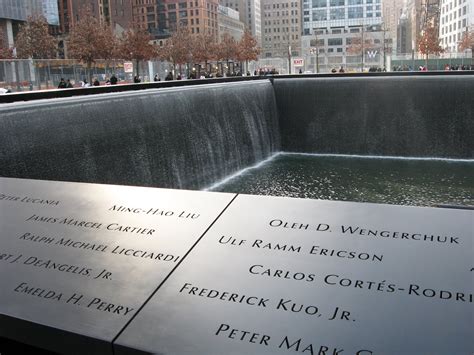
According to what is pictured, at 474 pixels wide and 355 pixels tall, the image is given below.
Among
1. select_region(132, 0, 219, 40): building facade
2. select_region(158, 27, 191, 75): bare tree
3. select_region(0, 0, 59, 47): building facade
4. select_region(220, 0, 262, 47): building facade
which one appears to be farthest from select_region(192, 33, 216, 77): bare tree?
select_region(220, 0, 262, 47): building facade

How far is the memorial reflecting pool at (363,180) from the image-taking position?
30.8 ft

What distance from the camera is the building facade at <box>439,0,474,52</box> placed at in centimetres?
6394

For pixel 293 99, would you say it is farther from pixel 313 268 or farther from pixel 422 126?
pixel 313 268

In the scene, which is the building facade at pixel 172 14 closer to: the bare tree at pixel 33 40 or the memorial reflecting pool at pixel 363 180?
the bare tree at pixel 33 40

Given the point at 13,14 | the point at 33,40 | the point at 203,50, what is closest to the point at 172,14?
the point at 13,14

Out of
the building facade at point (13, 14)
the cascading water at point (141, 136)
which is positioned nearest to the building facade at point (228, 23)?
the building facade at point (13, 14)

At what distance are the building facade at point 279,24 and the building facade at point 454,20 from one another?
40098 mm

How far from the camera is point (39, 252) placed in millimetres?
2070

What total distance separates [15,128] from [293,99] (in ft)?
31.6

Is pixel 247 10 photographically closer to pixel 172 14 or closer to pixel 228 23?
pixel 228 23

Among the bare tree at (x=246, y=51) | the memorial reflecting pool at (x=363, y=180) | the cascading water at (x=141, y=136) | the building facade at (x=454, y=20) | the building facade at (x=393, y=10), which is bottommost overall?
the memorial reflecting pool at (x=363, y=180)

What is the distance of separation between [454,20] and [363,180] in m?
68.3

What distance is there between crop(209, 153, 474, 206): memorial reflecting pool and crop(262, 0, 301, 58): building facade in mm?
104097

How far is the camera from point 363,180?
10797 millimetres
